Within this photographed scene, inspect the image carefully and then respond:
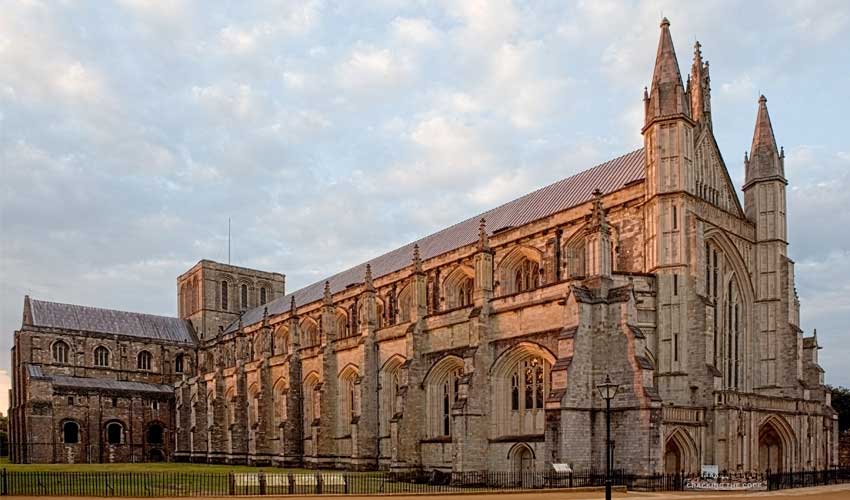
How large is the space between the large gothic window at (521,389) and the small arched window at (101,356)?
51618 millimetres

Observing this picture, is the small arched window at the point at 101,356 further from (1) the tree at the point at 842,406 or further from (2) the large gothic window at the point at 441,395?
(1) the tree at the point at 842,406

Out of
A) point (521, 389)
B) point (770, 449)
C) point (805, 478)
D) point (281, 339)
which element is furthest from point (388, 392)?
point (281, 339)

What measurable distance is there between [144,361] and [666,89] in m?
59.1

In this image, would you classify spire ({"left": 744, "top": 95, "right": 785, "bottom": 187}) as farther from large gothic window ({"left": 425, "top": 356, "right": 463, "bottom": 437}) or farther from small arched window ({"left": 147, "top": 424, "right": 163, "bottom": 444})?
small arched window ({"left": 147, "top": 424, "right": 163, "bottom": 444})

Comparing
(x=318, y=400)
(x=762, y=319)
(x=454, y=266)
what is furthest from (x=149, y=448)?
(x=762, y=319)

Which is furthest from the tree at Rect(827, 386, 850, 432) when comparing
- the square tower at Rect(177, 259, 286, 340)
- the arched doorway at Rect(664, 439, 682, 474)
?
the square tower at Rect(177, 259, 286, 340)

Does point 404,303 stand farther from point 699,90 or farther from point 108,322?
point 108,322

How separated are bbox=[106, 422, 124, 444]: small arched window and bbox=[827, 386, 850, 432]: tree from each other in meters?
59.4

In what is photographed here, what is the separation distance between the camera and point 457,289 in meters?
46.2

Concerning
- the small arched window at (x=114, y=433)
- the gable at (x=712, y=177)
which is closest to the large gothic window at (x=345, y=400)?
the gable at (x=712, y=177)

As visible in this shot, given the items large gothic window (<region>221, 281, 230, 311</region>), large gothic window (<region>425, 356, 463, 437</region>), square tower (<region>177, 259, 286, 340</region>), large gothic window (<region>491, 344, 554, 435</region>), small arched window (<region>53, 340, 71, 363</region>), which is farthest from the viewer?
large gothic window (<region>221, 281, 230, 311</region>)

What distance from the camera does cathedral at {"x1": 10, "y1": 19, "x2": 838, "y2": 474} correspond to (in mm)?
29906

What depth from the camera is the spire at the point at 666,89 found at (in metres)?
34.4

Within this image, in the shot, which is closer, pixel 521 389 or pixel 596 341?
pixel 596 341
